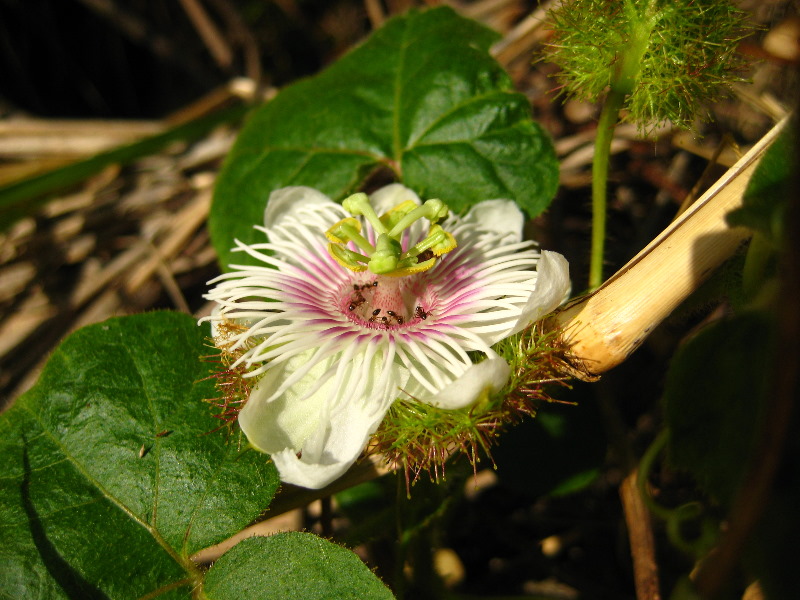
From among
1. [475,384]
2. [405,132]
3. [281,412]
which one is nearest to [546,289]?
[475,384]

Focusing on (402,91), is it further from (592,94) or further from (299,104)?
(592,94)

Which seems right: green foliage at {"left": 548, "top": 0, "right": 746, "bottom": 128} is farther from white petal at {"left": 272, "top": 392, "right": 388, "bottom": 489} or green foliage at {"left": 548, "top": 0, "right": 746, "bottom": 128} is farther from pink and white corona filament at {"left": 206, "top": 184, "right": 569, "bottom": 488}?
white petal at {"left": 272, "top": 392, "right": 388, "bottom": 489}

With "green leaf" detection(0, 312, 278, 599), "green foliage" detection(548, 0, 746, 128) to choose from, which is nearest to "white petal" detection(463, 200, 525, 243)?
"green foliage" detection(548, 0, 746, 128)

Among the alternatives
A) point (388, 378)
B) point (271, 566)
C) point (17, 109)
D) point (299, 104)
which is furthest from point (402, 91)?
point (17, 109)

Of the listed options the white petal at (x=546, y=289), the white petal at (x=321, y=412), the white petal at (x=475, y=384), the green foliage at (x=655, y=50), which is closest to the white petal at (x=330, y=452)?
the white petal at (x=321, y=412)

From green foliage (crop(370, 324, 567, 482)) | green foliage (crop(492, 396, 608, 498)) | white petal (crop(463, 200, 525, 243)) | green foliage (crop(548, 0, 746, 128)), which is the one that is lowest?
green foliage (crop(492, 396, 608, 498))

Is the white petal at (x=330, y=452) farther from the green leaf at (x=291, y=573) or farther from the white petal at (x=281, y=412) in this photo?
the green leaf at (x=291, y=573)
